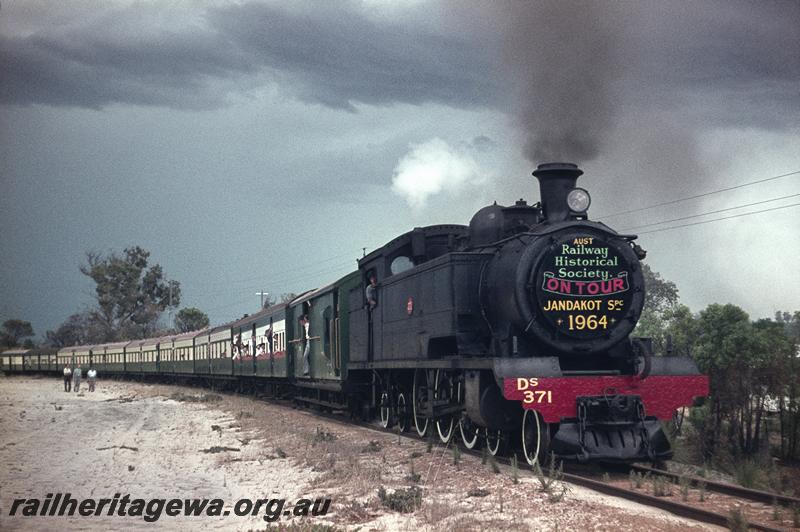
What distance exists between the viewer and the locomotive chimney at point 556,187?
11648 millimetres

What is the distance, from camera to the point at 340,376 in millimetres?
18734

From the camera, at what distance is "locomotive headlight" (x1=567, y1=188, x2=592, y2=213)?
11555 mm

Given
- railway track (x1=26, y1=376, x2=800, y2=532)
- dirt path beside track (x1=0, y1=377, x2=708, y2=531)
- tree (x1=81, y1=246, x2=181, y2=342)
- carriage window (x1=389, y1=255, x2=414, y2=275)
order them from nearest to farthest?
railway track (x1=26, y1=376, x2=800, y2=532) → dirt path beside track (x1=0, y1=377, x2=708, y2=531) → carriage window (x1=389, y1=255, x2=414, y2=275) → tree (x1=81, y1=246, x2=181, y2=342)

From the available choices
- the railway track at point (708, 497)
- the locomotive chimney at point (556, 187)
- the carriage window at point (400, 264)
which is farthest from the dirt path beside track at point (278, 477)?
the locomotive chimney at point (556, 187)

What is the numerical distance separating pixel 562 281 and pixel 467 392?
1.99 m

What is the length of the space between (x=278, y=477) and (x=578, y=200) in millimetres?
5418

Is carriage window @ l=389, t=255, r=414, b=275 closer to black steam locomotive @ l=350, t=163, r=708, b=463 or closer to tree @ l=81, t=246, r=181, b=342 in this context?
black steam locomotive @ l=350, t=163, r=708, b=463

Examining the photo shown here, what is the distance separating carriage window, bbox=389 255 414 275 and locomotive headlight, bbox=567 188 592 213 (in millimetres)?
4319

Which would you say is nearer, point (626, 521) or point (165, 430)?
point (626, 521)

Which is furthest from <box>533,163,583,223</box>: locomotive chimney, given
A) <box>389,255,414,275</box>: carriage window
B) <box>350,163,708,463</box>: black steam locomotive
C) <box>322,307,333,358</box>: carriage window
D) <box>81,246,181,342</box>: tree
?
<box>81,246,181,342</box>: tree

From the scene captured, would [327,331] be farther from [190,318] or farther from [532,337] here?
[190,318]

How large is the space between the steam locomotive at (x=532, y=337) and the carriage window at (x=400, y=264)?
0.06 feet

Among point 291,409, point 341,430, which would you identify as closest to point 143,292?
point 291,409

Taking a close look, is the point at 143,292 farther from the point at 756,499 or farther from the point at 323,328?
the point at 756,499
